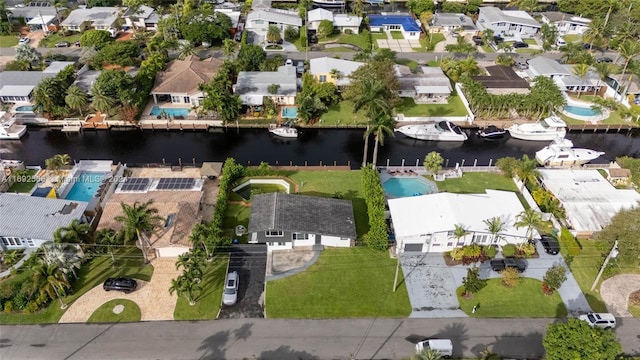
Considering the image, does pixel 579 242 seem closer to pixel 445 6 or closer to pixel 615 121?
pixel 615 121

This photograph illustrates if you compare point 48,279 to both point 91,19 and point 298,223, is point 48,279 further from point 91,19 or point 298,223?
point 91,19

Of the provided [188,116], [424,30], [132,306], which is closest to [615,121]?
[424,30]

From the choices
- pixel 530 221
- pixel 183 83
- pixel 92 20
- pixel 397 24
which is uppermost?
pixel 397 24

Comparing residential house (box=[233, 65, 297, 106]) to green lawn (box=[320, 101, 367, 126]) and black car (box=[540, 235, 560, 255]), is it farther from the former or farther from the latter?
black car (box=[540, 235, 560, 255])

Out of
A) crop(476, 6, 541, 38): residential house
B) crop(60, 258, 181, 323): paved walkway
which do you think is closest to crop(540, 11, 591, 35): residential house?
crop(476, 6, 541, 38): residential house

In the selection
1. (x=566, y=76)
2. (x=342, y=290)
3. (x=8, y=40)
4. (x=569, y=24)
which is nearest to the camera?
(x=342, y=290)

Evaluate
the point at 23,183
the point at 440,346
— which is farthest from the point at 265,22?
the point at 440,346
